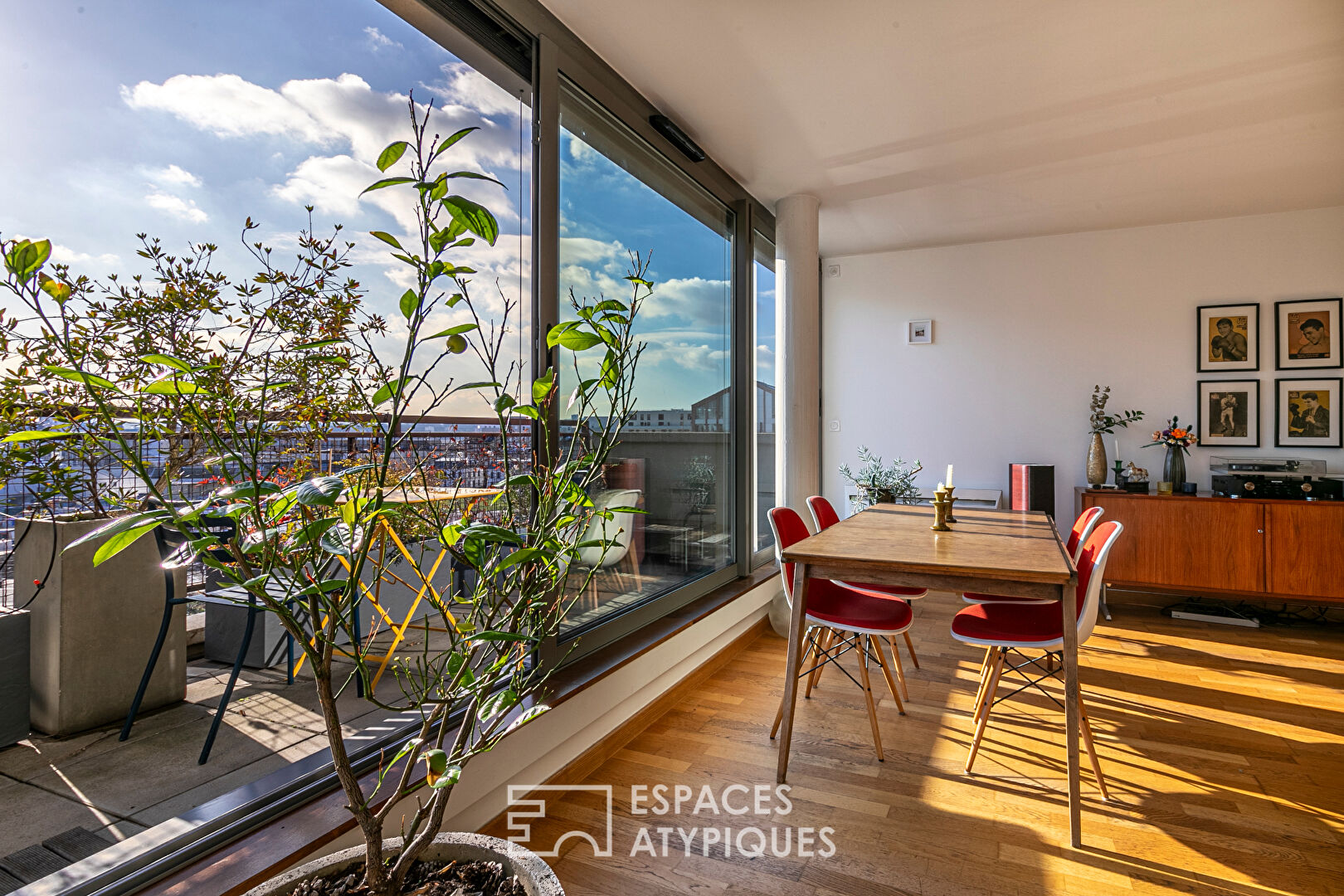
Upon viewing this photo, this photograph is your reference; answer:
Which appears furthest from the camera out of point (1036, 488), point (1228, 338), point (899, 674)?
point (1036, 488)

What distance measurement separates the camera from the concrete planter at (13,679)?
2.29 metres

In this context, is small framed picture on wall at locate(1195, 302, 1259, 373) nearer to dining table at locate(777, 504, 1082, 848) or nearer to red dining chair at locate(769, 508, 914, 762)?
dining table at locate(777, 504, 1082, 848)

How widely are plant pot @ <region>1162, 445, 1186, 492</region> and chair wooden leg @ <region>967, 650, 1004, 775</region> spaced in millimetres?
3201

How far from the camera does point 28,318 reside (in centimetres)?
168

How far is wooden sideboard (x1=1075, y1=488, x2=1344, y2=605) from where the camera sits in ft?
14.9

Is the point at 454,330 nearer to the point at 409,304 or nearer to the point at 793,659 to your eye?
the point at 409,304

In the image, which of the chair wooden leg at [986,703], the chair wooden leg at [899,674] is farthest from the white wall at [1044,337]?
the chair wooden leg at [986,703]

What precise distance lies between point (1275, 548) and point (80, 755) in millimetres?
6393

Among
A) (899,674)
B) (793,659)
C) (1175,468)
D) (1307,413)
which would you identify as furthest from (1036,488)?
(793,659)

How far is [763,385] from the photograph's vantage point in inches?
196

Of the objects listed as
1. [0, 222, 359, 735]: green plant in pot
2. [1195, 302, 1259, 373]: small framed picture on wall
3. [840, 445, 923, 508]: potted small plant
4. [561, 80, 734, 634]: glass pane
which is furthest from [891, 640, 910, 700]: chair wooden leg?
[1195, 302, 1259, 373]: small framed picture on wall

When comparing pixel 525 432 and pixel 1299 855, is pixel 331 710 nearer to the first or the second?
pixel 525 432

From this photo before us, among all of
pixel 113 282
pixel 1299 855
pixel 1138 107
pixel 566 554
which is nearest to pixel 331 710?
pixel 566 554

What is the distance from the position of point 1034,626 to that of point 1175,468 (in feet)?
10.6
